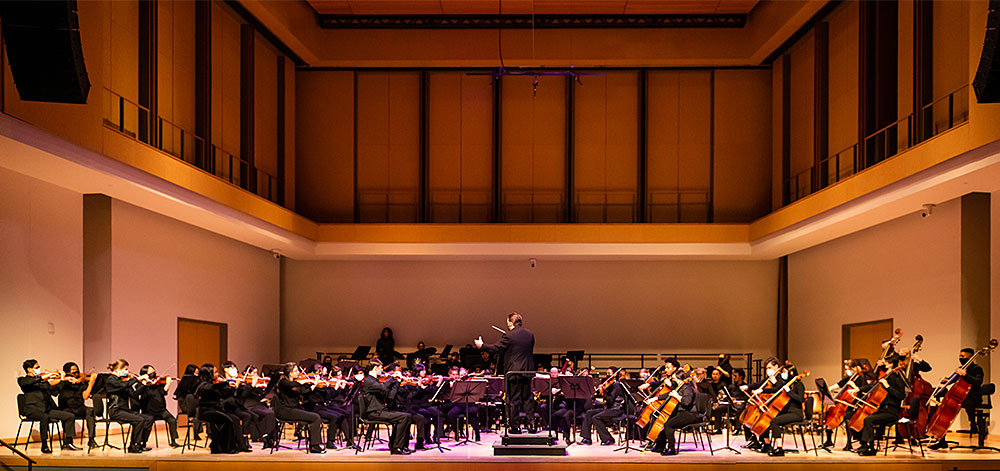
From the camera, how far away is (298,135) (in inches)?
818

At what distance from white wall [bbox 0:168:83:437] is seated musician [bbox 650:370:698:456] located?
8.49 meters

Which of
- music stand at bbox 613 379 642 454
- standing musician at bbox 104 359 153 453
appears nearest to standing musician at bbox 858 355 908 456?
music stand at bbox 613 379 642 454

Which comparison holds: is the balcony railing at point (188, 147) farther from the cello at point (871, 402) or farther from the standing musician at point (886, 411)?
the standing musician at point (886, 411)

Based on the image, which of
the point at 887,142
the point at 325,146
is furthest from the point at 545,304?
the point at 887,142

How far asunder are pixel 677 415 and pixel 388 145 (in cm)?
1190

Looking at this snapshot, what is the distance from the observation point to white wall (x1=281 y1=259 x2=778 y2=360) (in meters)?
20.6

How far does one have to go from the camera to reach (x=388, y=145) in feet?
68.1

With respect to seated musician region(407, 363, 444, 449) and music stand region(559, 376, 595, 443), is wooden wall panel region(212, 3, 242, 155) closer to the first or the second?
seated musician region(407, 363, 444, 449)

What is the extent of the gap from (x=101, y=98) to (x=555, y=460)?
Answer: 299 inches

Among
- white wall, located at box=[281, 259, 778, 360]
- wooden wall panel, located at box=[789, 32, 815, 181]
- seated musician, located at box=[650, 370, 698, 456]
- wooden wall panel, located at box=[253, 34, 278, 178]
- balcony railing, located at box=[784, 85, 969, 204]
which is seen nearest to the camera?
seated musician, located at box=[650, 370, 698, 456]

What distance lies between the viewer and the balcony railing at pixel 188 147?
13.2m

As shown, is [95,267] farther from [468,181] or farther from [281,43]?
[468,181]

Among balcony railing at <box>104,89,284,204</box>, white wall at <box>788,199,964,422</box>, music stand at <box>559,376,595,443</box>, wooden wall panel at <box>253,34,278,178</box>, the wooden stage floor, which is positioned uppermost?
wooden wall panel at <box>253,34,278,178</box>

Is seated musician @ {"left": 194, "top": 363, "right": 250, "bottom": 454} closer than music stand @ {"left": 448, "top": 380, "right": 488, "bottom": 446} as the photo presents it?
Yes
